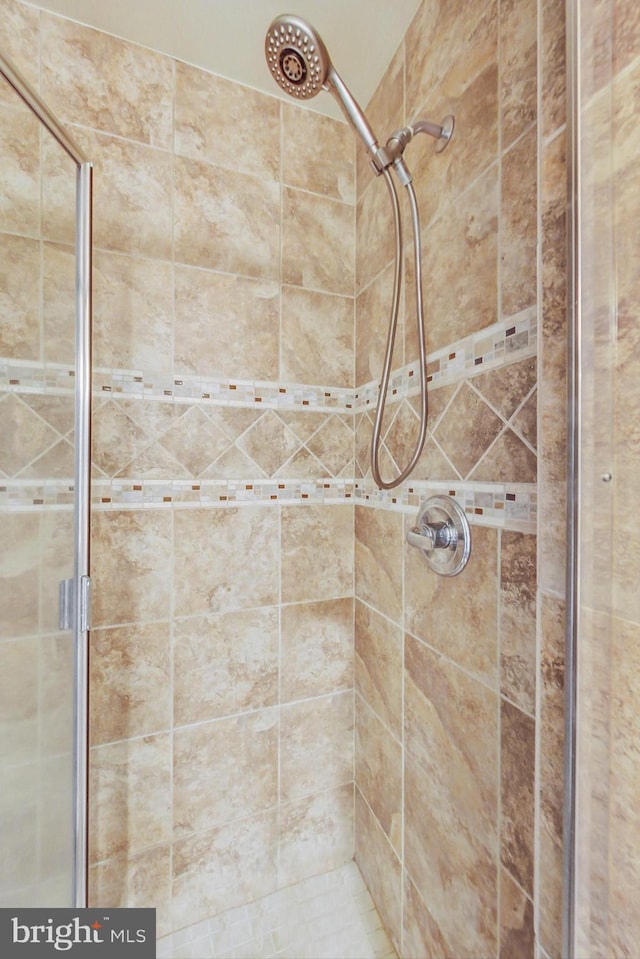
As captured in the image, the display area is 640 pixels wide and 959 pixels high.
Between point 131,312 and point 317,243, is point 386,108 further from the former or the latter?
point 131,312

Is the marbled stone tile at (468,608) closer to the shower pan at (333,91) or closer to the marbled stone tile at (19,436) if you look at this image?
the shower pan at (333,91)

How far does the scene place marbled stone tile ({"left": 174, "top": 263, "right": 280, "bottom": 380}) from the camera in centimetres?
101

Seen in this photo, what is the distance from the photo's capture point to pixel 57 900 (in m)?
0.75

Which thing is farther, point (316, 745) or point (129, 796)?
point (316, 745)

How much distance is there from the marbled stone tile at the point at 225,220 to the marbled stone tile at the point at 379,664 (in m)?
1.01

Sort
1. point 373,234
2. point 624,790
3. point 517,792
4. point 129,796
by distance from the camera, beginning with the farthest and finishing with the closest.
Answer: point 373,234 → point 129,796 → point 517,792 → point 624,790

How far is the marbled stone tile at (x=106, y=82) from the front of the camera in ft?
2.94

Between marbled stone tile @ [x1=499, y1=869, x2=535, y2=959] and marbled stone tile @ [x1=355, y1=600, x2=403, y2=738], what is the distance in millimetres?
335

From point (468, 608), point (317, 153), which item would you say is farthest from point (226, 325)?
point (468, 608)

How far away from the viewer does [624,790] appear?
34 centimetres

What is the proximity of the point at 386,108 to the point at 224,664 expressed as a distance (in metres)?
1.54

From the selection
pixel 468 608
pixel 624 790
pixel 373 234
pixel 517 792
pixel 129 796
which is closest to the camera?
pixel 624 790

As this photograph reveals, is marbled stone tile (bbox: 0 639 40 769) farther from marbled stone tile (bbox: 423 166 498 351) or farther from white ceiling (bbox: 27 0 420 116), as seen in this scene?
white ceiling (bbox: 27 0 420 116)

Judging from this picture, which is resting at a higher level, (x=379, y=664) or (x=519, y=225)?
(x=519, y=225)
